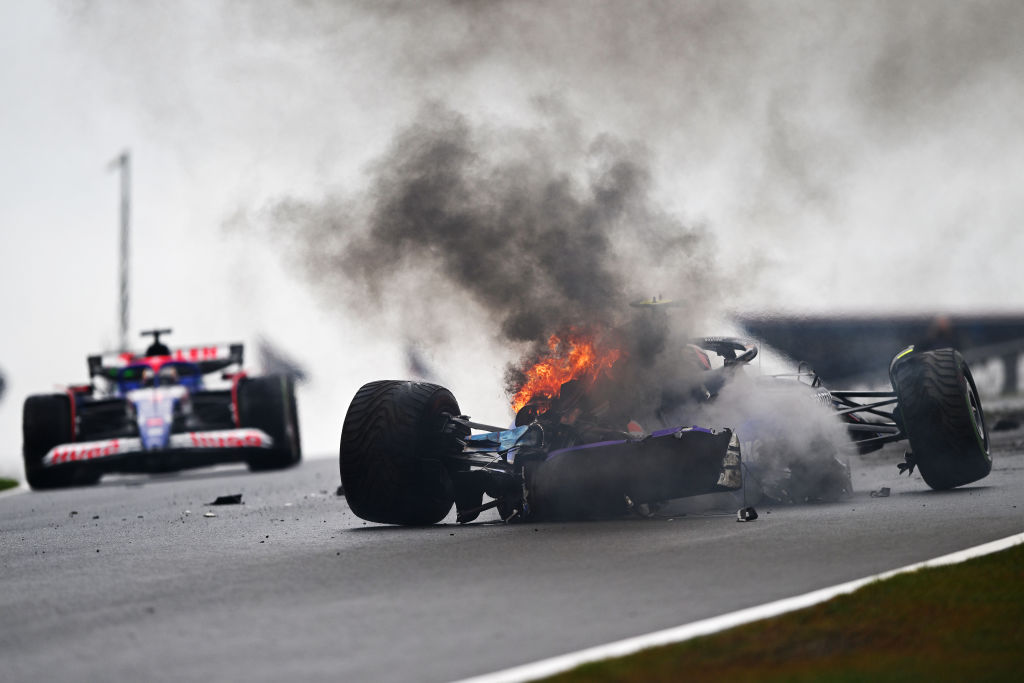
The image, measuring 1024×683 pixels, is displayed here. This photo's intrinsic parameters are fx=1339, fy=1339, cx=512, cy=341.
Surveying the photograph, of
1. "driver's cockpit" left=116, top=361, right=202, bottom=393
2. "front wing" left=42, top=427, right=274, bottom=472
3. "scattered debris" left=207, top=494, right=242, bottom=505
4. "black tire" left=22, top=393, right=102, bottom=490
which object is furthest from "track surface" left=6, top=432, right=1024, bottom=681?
"driver's cockpit" left=116, top=361, right=202, bottom=393

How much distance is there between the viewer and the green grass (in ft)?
14.1

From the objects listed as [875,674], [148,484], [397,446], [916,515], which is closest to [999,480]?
[916,515]

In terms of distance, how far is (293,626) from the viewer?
531 centimetres

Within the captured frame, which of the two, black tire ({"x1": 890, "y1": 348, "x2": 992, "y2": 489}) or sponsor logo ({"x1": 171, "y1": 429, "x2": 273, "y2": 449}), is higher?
sponsor logo ({"x1": 171, "y1": 429, "x2": 273, "y2": 449})

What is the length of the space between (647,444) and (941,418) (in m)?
2.85

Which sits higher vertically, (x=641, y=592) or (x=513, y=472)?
(x=513, y=472)

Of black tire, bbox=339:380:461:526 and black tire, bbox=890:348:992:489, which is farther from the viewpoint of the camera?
black tire, bbox=890:348:992:489

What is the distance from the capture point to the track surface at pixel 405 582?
15.7 feet

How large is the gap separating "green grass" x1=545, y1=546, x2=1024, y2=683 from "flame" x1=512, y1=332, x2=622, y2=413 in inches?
151

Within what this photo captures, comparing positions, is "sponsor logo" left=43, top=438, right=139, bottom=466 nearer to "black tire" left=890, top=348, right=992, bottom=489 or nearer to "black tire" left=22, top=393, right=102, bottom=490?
"black tire" left=22, top=393, right=102, bottom=490

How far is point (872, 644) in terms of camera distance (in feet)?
15.5

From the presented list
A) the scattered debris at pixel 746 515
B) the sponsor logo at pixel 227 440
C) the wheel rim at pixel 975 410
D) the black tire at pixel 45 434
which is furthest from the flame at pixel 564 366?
the black tire at pixel 45 434

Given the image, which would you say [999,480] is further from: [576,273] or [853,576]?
[853,576]

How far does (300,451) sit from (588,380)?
40.5 ft
